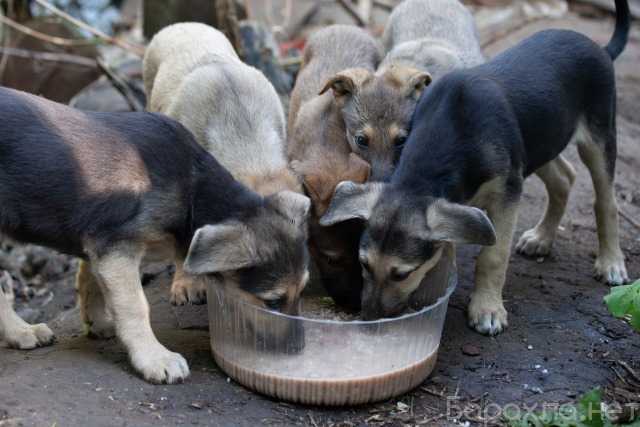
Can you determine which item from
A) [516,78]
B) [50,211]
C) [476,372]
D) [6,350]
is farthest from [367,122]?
[6,350]

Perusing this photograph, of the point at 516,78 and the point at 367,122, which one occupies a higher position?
the point at 516,78

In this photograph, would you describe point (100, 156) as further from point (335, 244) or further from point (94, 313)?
point (335, 244)

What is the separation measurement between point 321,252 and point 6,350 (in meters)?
2.33

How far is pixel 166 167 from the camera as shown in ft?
19.8

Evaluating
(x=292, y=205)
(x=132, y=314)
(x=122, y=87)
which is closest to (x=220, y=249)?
(x=292, y=205)

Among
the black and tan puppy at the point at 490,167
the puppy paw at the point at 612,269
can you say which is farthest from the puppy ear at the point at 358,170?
the puppy paw at the point at 612,269

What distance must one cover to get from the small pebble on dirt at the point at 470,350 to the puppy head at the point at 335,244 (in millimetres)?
885

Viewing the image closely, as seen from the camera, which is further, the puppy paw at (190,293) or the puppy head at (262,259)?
the puppy paw at (190,293)

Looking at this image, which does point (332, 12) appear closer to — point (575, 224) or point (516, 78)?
point (575, 224)

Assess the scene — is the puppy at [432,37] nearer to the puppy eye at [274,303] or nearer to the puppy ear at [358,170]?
the puppy ear at [358,170]

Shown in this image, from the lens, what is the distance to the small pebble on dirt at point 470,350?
6.58m

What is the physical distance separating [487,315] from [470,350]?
379 millimetres

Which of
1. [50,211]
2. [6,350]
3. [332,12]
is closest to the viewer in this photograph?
[50,211]

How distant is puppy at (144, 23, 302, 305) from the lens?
22.6ft
